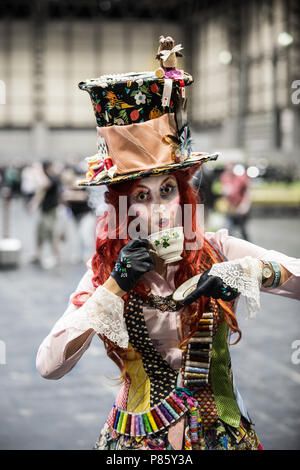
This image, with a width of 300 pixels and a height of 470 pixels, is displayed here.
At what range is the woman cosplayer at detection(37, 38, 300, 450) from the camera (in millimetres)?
1756

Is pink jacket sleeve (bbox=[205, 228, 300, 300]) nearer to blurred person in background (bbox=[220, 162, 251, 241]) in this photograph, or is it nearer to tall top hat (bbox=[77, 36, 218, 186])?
tall top hat (bbox=[77, 36, 218, 186])

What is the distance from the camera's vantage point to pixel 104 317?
1.72m

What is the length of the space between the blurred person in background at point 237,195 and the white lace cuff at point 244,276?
8.70 meters

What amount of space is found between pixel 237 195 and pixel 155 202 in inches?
354

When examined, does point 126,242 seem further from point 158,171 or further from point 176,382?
point 176,382

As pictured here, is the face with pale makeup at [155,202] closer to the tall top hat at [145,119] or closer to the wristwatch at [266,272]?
the tall top hat at [145,119]

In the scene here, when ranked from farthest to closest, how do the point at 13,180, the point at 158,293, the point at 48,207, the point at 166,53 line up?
the point at 13,180
the point at 48,207
the point at 158,293
the point at 166,53

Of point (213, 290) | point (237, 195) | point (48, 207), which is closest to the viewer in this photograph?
point (213, 290)

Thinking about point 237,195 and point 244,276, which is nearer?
point 244,276

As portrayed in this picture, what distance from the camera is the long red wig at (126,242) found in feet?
6.02

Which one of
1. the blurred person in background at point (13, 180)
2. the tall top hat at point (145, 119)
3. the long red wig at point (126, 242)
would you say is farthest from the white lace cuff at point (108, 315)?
the blurred person in background at point (13, 180)

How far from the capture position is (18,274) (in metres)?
9.97

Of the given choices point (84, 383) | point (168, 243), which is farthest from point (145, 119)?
point (84, 383)
